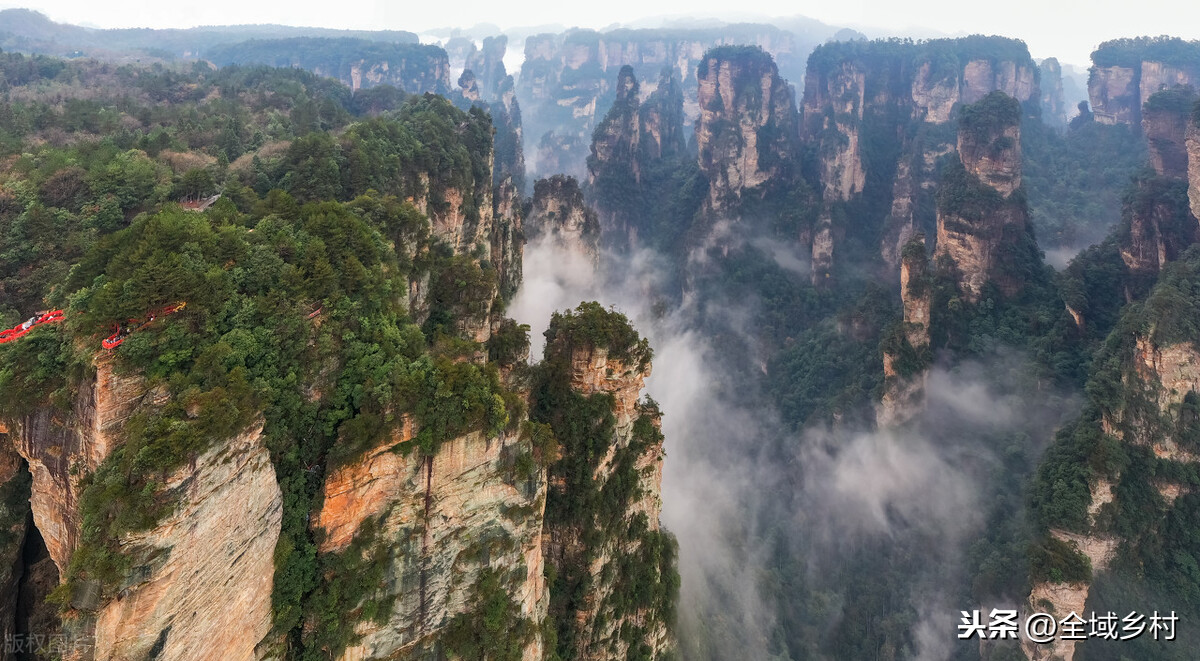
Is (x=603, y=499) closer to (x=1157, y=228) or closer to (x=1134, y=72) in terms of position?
(x=1157, y=228)

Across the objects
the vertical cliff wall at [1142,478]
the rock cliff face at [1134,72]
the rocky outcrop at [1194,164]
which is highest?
the rock cliff face at [1134,72]

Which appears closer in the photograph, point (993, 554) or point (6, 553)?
point (6, 553)

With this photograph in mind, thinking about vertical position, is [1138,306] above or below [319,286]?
below

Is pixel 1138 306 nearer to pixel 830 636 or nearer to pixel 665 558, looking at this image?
pixel 830 636

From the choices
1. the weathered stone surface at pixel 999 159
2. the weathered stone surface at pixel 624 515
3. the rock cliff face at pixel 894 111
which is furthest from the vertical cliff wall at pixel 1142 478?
the rock cliff face at pixel 894 111

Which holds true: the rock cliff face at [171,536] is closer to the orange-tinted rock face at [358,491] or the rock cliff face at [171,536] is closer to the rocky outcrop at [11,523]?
the orange-tinted rock face at [358,491]

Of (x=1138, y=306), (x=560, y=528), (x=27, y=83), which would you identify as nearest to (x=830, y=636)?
(x=560, y=528)
